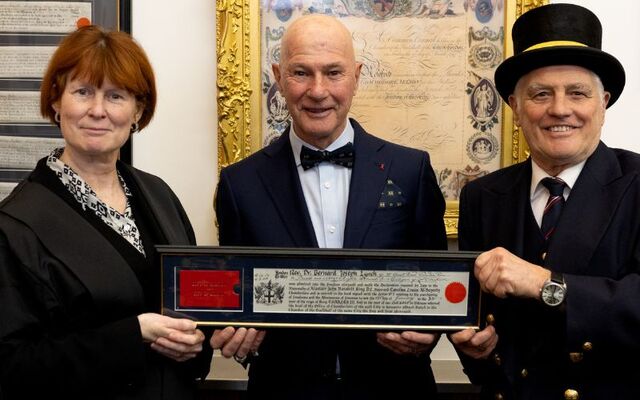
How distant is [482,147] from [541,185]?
959mm

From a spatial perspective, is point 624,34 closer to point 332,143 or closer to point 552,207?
point 552,207

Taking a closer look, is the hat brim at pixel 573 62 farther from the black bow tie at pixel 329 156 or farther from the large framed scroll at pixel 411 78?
the large framed scroll at pixel 411 78

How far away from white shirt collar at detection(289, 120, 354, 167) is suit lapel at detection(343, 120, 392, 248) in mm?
24

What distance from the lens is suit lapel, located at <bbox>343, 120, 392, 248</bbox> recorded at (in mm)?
2268

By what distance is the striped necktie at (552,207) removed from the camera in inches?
80.6

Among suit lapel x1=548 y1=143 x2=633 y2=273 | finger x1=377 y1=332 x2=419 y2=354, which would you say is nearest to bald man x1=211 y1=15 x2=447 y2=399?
finger x1=377 y1=332 x2=419 y2=354

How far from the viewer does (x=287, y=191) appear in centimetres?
237

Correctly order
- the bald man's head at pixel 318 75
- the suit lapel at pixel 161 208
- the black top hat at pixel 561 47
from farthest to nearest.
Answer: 1. the bald man's head at pixel 318 75
2. the suit lapel at pixel 161 208
3. the black top hat at pixel 561 47

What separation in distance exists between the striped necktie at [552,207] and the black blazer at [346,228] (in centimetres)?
43

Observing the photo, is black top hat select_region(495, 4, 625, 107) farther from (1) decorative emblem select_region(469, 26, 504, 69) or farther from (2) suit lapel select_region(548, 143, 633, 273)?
(1) decorative emblem select_region(469, 26, 504, 69)

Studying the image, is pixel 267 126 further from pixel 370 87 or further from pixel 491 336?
pixel 491 336

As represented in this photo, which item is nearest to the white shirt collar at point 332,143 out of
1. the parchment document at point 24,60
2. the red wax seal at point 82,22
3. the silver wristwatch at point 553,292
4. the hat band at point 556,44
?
the hat band at point 556,44

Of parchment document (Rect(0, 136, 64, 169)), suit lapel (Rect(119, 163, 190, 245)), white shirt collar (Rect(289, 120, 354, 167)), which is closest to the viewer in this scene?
suit lapel (Rect(119, 163, 190, 245))

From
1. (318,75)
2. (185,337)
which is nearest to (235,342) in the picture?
(185,337)
